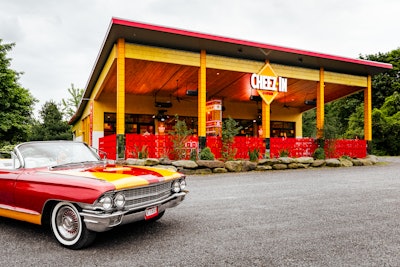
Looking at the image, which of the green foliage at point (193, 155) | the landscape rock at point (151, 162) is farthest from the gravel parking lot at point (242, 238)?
the green foliage at point (193, 155)

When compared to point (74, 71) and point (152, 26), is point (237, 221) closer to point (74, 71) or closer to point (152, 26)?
point (152, 26)

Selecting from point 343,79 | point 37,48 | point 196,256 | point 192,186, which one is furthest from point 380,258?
point 37,48

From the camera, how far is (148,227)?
456 centimetres

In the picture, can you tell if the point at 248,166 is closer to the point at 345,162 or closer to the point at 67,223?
the point at 345,162

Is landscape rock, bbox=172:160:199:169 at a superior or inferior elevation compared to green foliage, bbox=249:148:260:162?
inferior

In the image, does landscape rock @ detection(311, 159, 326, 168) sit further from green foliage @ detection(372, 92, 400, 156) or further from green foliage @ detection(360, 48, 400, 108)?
green foliage @ detection(360, 48, 400, 108)

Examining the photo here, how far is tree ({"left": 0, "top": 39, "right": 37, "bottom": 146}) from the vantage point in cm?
2505

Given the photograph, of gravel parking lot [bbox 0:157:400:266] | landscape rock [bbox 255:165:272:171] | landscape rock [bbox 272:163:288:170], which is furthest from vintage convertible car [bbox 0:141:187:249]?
landscape rock [bbox 272:163:288:170]

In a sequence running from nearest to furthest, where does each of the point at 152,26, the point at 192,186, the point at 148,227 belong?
the point at 148,227
the point at 192,186
the point at 152,26

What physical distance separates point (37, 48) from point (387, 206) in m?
49.5

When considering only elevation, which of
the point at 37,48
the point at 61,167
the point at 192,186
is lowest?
the point at 192,186

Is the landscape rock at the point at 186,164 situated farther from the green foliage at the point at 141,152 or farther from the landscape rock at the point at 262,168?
the landscape rock at the point at 262,168

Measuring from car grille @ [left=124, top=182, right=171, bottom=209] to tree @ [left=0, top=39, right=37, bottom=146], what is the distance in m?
25.0

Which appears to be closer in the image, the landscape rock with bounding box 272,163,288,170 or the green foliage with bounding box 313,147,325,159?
the landscape rock with bounding box 272,163,288,170
